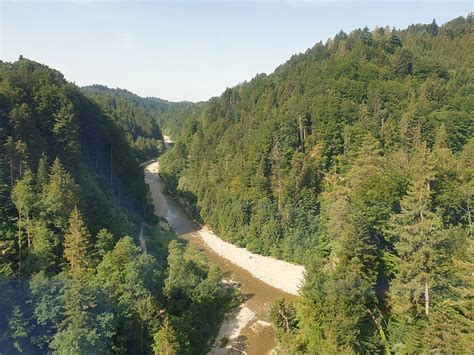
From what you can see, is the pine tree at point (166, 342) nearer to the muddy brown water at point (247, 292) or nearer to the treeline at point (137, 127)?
the muddy brown water at point (247, 292)

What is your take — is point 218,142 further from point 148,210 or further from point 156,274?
point 156,274

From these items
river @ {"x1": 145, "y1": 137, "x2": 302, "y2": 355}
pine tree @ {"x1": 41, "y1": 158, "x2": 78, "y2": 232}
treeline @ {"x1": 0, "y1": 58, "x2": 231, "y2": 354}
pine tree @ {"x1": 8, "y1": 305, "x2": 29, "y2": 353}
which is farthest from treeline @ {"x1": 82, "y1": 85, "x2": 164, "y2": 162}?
pine tree @ {"x1": 8, "y1": 305, "x2": 29, "y2": 353}

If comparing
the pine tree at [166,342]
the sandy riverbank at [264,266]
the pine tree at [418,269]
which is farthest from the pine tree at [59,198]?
the pine tree at [418,269]

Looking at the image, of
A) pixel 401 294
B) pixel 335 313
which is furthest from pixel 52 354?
pixel 401 294

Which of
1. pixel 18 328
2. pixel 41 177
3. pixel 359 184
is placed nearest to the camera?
pixel 18 328

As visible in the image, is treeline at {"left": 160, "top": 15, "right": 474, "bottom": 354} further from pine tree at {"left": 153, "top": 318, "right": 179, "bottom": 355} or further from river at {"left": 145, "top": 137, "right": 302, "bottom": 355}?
pine tree at {"left": 153, "top": 318, "right": 179, "bottom": 355}

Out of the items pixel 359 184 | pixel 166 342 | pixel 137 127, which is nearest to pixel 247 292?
pixel 359 184

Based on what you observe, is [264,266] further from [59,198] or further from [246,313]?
[59,198]
